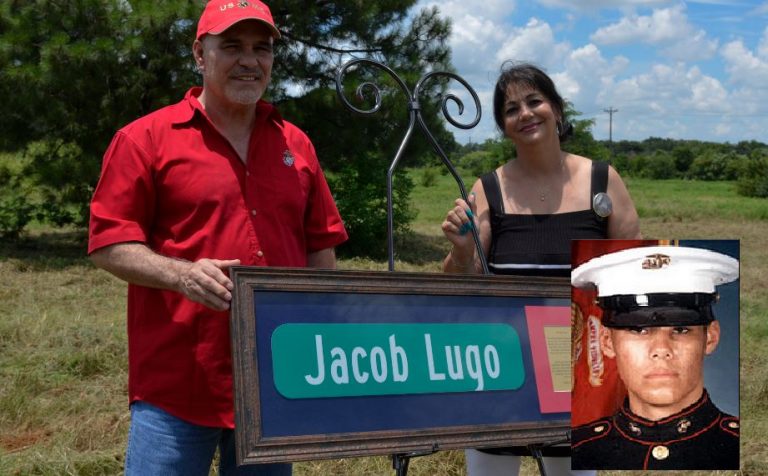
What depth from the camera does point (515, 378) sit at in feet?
5.98

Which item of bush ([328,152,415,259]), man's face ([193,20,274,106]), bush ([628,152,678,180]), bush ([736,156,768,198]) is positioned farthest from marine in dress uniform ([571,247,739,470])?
bush ([628,152,678,180])

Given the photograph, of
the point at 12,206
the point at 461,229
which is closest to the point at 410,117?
the point at 461,229

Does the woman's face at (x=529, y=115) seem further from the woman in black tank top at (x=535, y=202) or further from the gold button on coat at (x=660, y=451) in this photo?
the gold button on coat at (x=660, y=451)

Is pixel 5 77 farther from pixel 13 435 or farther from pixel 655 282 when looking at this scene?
pixel 655 282

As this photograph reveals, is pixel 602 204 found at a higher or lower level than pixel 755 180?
lower

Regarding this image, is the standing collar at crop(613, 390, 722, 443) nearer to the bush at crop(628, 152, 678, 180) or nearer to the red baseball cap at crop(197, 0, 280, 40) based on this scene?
the red baseball cap at crop(197, 0, 280, 40)

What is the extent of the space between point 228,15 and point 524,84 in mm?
796

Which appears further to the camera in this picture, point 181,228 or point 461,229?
point 461,229

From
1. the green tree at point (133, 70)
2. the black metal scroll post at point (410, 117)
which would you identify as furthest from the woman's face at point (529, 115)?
the green tree at point (133, 70)

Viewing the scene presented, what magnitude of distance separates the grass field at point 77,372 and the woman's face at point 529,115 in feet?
6.21

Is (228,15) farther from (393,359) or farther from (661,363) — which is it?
(661,363)

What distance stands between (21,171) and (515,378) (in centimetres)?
1043

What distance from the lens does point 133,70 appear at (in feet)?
30.9

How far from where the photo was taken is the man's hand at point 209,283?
163 cm
